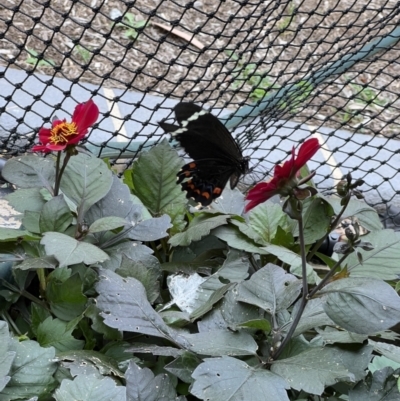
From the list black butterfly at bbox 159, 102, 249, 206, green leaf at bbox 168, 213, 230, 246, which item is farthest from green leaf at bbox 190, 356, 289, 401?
black butterfly at bbox 159, 102, 249, 206

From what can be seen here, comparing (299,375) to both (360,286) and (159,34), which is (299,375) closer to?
(360,286)

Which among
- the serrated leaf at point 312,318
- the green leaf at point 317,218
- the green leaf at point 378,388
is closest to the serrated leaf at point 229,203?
the green leaf at point 317,218

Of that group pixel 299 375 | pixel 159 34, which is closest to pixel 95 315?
pixel 299 375

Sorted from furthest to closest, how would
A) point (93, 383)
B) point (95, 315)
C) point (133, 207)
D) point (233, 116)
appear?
point (233, 116) < point (133, 207) < point (95, 315) < point (93, 383)

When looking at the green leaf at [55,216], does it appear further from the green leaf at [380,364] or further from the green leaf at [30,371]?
the green leaf at [380,364]

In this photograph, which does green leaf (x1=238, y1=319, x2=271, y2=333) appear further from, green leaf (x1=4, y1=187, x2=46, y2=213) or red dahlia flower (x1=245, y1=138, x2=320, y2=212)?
green leaf (x1=4, y1=187, x2=46, y2=213)

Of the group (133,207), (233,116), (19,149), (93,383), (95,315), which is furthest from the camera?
(233,116)
